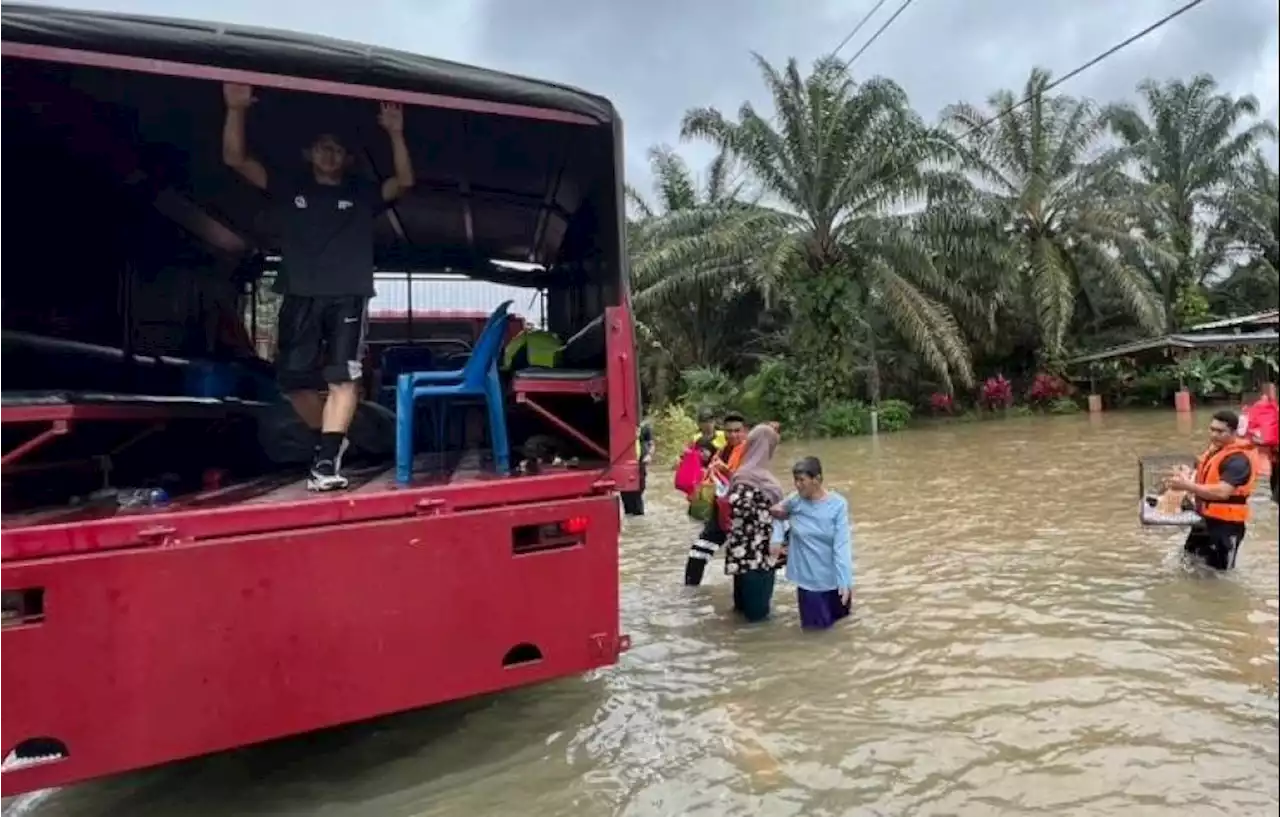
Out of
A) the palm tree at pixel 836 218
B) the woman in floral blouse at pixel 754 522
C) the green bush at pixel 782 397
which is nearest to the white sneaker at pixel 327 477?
the woman in floral blouse at pixel 754 522

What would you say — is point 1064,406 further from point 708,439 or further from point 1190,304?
point 708,439

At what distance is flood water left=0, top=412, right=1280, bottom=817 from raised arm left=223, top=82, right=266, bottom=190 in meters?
2.64

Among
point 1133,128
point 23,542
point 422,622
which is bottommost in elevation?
point 422,622

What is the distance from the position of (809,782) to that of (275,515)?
2.36 m

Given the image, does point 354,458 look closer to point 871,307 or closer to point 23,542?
point 23,542

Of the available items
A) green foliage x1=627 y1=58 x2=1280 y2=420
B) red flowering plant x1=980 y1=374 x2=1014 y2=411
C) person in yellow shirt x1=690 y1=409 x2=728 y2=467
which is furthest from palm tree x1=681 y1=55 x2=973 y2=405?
person in yellow shirt x1=690 y1=409 x2=728 y2=467

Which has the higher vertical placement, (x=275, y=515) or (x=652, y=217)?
(x=652, y=217)

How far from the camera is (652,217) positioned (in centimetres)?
2555

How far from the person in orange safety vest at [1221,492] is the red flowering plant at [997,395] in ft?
64.0

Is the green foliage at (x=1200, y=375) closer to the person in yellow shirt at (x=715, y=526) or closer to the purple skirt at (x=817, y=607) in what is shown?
the person in yellow shirt at (x=715, y=526)

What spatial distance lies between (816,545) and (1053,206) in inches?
868

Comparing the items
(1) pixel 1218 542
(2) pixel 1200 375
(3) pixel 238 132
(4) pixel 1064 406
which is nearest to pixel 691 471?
(1) pixel 1218 542

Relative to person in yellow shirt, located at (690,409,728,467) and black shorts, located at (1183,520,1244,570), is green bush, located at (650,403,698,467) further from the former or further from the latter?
black shorts, located at (1183,520,1244,570)

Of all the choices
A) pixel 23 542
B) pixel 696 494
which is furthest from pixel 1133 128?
pixel 23 542
